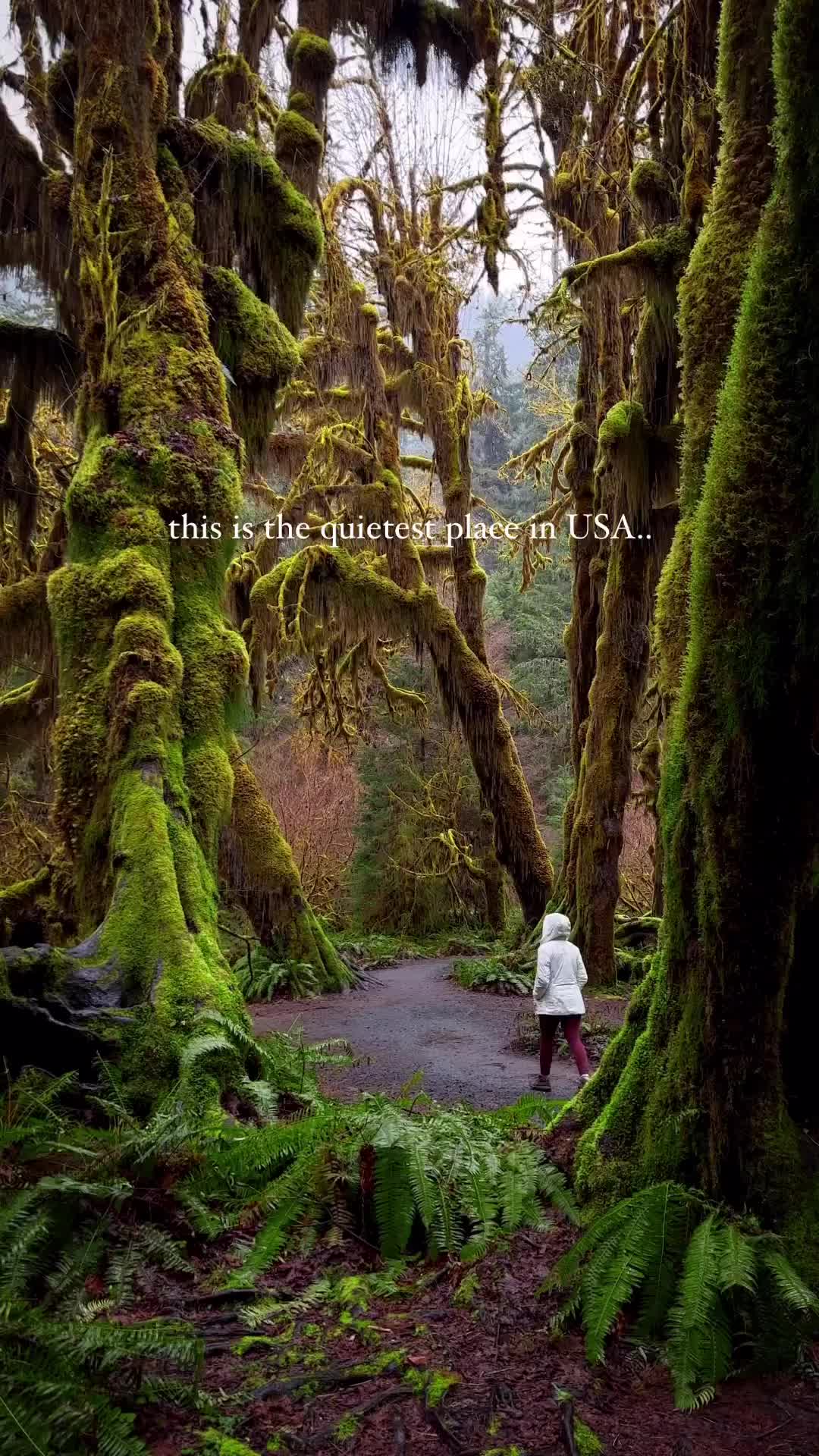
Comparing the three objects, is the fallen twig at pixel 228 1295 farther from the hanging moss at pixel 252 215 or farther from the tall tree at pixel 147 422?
the hanging moss at pixel 252 215

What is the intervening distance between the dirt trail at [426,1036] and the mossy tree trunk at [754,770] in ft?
12.7

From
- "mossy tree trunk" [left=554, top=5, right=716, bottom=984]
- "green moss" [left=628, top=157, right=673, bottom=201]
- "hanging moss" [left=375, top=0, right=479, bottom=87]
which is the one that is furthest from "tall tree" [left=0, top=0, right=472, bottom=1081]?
"mossy tree trunk" [left=554, top=5, right=716, bottom=984]

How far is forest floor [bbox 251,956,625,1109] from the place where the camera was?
7406mm

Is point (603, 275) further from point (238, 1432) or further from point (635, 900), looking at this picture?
point (635, 900)

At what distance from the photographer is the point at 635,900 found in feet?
65.4

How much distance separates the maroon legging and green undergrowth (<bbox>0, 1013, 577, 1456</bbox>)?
2.70 m

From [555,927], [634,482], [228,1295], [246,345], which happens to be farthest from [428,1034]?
[246,345]

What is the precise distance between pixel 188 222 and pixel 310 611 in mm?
6746

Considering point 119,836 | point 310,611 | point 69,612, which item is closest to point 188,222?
point 69,612

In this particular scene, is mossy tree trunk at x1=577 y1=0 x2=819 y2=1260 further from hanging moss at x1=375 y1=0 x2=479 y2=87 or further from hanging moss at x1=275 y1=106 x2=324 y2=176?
hanging moss at x1=375 y1=0 x2=479 y2=87

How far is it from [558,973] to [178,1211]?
4139 mm

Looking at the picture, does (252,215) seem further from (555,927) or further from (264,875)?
(264,875)

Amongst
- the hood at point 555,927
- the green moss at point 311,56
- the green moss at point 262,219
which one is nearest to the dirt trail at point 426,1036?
the hood at point 555,927

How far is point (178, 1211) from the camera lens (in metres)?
3.36
